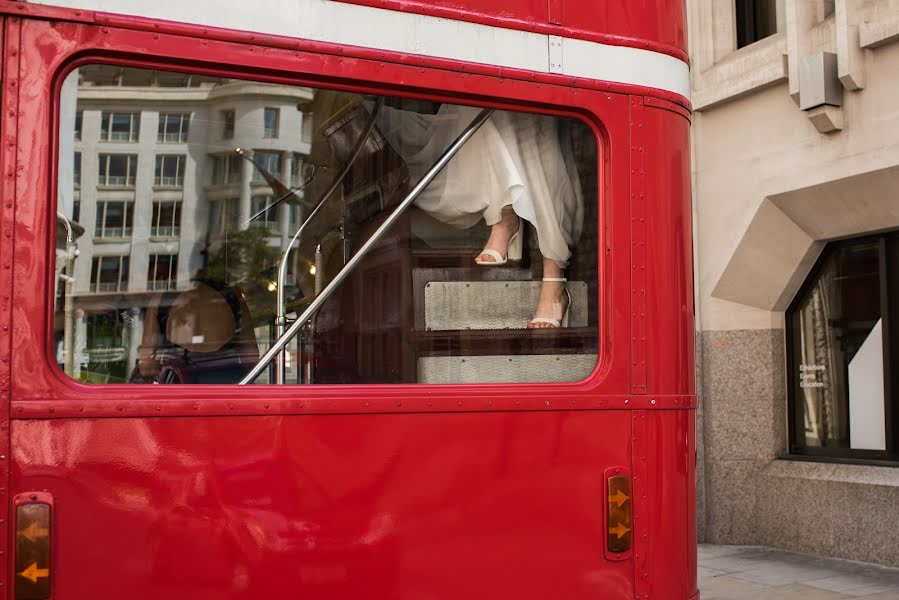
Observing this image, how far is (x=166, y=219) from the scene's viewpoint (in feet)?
9.07

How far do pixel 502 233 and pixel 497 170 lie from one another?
0.19 meters

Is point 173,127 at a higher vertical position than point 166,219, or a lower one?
higher

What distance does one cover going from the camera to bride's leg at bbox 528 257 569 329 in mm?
2920

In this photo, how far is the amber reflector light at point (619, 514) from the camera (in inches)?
112

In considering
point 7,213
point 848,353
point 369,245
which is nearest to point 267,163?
point 369,245

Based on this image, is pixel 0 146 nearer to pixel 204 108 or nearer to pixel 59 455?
pixel 204 108

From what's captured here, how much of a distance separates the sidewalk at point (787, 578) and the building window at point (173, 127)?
5.31 m

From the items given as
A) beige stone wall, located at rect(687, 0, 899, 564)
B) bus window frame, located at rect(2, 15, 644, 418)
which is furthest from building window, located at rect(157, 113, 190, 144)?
beige stone wall, located at rect(687, 0, 899, 564)

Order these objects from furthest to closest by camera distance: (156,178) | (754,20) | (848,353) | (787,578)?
(754,20) < (848,353) < (787,578) < (156,178)

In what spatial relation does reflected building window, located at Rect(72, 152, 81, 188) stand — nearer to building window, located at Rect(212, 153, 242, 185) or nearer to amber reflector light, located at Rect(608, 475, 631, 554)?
building window, located at Rect(212, 153, 242, 185)

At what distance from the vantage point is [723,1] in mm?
8523

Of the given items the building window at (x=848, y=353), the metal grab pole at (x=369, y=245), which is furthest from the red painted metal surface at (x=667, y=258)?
the building window at (x=848, y=353)

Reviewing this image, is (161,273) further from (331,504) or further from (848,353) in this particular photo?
(848,353)

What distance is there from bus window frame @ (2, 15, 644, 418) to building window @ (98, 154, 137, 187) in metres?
0.17
